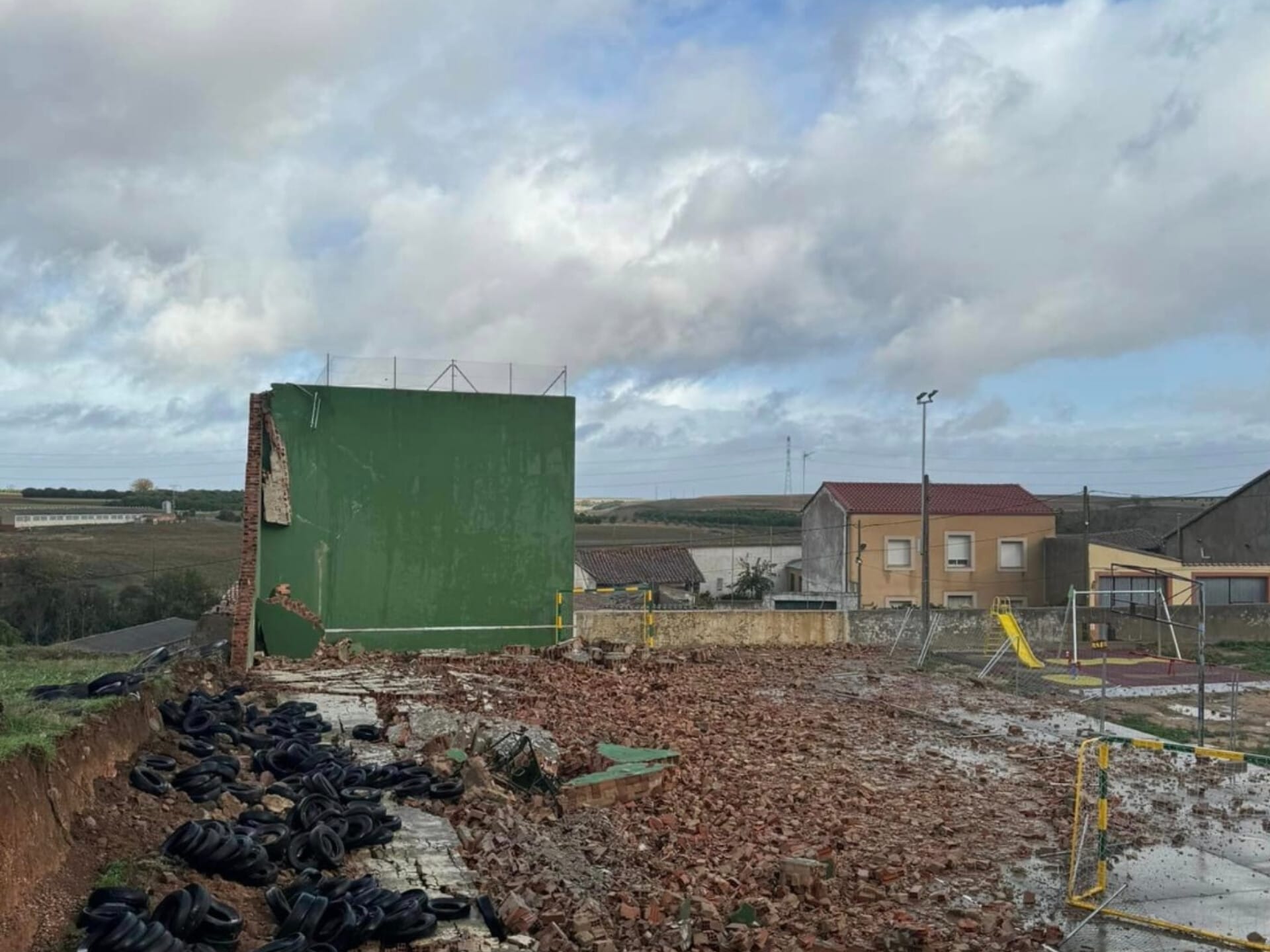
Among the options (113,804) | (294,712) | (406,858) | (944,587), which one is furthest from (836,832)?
(944,587)

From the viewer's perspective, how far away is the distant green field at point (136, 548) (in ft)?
159

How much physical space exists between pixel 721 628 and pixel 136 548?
148 ft

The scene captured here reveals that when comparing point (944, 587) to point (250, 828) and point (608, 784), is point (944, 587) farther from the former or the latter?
point (250, 828)

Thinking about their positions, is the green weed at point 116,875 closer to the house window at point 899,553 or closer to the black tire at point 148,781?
the black tire at point 148,781

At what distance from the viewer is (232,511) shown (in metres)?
84.2

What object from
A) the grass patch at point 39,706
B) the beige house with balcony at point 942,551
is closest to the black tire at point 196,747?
the grass patch at point 39,706

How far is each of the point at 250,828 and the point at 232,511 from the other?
82.7m

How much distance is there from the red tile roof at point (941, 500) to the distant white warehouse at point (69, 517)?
51967 millimetres

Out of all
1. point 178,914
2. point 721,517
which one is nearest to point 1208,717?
point 178,914

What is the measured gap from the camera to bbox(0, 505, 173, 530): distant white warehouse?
228ft

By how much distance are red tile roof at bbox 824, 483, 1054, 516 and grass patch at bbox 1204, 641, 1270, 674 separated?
1652 centimetres

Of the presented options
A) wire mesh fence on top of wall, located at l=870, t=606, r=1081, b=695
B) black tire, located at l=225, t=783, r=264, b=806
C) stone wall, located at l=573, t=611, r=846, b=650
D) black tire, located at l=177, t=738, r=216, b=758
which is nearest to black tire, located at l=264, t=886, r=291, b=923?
black tire, located at l=225, t=783, r=264, b=806

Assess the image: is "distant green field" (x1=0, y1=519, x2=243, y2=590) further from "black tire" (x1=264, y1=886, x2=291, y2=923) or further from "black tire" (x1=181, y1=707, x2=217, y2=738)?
"black tire" (x1=264, y1=886, x2=291, y2=923)

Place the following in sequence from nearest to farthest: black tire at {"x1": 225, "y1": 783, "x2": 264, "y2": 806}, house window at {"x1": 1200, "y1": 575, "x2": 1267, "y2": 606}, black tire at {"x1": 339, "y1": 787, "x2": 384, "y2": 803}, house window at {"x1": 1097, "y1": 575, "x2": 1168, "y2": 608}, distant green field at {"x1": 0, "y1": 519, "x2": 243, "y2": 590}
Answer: black tire at {"x1": 225, "y1": 783, "x2": 264, "y2": 806} → black tire at {"x1": 339, "y1": 787, "x2": 384, "y2": 803} → house window at {"x1": 1097, "y1": 575, "x2": 1168, "y2": 608} → house window at {"x1": 1200, "y1": 575, "x2": 1267, "y2": 606} → distant green field at {"x1": 0, "y1": 519, "x2": 243, "y2": 590}
